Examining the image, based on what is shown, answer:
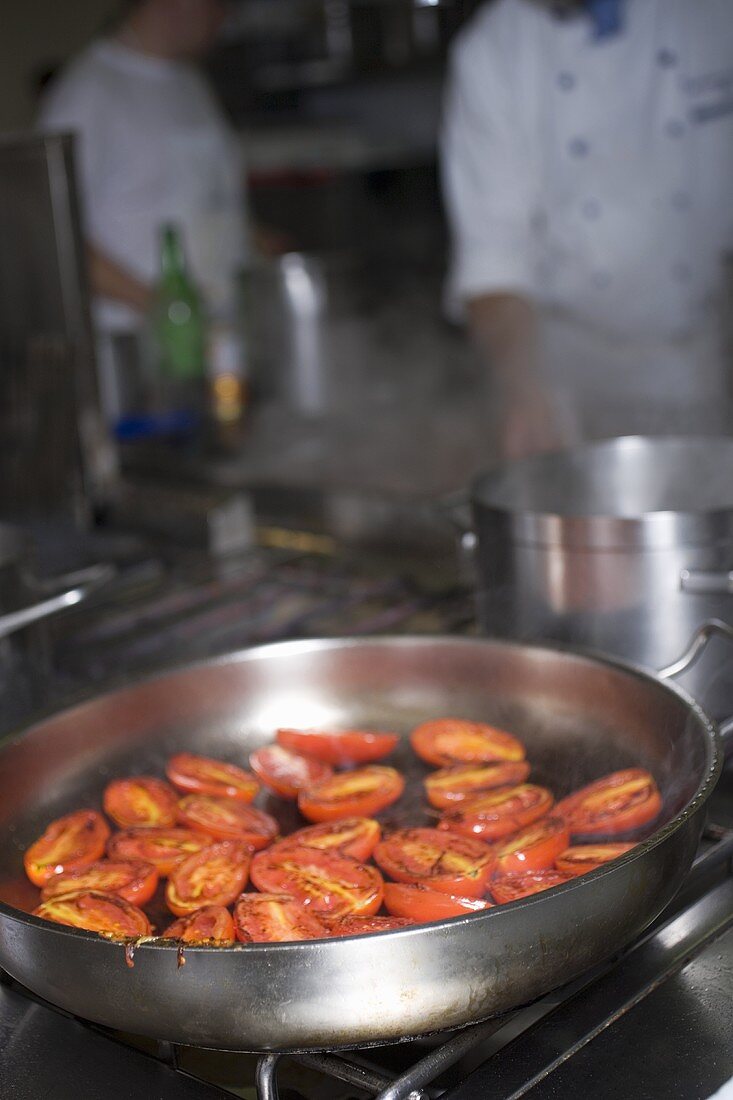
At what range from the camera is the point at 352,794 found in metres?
0.79

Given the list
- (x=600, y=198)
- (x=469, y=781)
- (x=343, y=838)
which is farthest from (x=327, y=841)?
(x=600, y=198)

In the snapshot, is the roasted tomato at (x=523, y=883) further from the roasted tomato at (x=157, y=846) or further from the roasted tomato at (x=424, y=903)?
the roasted tomato at (x=157, y=846)

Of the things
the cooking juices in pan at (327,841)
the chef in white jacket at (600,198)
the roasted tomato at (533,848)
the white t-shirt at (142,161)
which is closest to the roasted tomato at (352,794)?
the cooking juices in pan at (327,841)

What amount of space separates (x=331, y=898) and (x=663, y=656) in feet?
1.13

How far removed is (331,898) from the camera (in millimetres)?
656

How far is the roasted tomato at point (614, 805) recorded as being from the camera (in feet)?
2.36

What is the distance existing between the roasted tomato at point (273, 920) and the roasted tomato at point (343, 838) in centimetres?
7

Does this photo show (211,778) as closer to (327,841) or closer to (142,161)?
(327,841)

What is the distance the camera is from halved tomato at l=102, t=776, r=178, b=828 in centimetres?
79

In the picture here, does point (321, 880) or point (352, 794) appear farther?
point (352, 794)

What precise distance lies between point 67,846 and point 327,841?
0.51ft

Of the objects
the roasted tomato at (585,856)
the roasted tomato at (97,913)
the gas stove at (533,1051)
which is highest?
the roasted tomato at (97,913)

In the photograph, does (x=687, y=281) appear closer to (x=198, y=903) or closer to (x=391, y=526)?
(x=391, y=526)

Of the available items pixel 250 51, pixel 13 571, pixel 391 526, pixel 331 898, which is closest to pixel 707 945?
pixel 331 898
